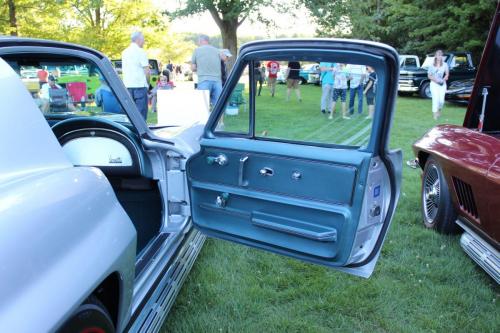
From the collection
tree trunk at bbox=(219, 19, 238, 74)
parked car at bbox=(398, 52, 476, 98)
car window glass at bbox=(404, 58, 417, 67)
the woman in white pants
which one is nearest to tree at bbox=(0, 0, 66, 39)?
tree trunk at bbox=(219, 19, 238, 74)

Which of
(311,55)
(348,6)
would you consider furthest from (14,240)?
(348,6)

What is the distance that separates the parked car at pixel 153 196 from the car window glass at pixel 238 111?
2 centimetres

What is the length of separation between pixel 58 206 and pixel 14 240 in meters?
0.26

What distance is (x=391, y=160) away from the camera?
7.91 ft

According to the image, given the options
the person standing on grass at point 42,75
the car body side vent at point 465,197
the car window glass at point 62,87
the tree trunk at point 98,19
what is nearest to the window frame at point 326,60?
the car window glass at point 62,87

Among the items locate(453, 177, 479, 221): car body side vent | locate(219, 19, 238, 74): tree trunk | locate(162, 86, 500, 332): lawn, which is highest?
locate(219, 19, 238, 74): tree trunk

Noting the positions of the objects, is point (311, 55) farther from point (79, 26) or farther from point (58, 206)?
point (79, 26)

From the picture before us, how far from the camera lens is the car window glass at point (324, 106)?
2.50m

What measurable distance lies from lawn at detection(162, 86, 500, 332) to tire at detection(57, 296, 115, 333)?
3.84ft

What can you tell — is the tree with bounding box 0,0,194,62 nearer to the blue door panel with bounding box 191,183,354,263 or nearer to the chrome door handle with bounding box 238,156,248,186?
the blue door panel with bounding box 191,183,354,263

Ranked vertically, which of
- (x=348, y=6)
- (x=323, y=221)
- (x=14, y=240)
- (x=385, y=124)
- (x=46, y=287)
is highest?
(x=348, y=6)

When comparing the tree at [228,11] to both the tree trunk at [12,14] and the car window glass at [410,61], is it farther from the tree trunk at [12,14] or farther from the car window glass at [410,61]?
the car window glass at [410,61]

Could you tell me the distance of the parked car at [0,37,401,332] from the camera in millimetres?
1374

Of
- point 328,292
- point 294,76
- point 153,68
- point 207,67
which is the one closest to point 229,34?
point 153,68
